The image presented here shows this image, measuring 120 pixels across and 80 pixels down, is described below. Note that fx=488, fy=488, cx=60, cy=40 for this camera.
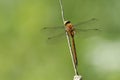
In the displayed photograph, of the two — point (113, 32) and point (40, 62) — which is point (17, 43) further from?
point (113, 32)

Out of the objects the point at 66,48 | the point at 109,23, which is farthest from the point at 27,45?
the point at 109,23

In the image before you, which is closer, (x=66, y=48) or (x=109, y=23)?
(x=66, y=48)

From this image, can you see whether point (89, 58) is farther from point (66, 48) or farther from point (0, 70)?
point (0, 70)

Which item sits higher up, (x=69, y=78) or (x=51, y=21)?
(x=51, y=21)

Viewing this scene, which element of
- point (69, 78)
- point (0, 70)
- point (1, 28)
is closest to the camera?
point (69, 78)

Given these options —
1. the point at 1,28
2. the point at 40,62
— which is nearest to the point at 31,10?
the point at 1,28

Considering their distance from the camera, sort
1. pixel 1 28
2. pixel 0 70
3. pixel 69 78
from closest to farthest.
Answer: pixel 69 78 → pixel 0 70 → pixel 1 28
